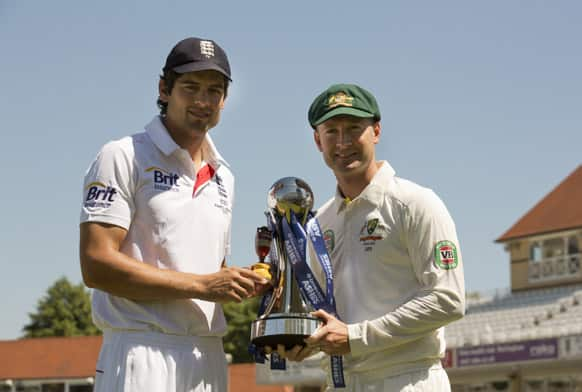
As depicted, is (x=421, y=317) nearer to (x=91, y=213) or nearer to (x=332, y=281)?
(x=332, y=281)

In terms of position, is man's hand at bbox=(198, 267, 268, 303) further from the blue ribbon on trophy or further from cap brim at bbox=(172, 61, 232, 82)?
cap brim at bbox=(172, 61, 232, 82)

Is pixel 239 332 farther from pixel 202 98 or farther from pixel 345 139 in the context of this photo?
pixel 202 98

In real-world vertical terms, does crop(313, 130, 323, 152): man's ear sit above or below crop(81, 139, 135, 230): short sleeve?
above

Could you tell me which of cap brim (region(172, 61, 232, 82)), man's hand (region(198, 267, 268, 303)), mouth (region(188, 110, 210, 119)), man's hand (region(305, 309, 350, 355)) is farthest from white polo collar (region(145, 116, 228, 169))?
man's hand (region(305, 309, 350, 355))

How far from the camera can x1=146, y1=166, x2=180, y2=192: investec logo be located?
3.62 m

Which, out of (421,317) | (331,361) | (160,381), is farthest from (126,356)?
(421,317)

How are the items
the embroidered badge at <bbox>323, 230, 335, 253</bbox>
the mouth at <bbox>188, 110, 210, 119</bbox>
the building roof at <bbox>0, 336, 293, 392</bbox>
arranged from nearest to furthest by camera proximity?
the mouth at <bbox>188, 110, 210, 119</bbox>, the embroidered badge at <bbox>323, 230, 335, 253</bbox>, the building roof at <bbox>0, 336, 293, 392</bbox>

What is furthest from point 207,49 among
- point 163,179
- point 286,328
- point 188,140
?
point 286,328

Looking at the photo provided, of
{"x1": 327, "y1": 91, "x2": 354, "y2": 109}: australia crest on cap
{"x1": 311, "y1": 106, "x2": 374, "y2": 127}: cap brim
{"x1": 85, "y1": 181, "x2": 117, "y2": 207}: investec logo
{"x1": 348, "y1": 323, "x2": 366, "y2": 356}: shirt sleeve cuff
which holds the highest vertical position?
{"x1": 327, "y1": 91, "x2": 354, "y2": 109}: australia crest on cap

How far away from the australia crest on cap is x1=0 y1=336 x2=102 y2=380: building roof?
28742mm

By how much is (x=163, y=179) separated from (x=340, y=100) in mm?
768

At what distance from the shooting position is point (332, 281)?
12.4 ft

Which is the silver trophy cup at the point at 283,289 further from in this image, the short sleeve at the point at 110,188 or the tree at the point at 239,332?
the tree at the point at 239,332

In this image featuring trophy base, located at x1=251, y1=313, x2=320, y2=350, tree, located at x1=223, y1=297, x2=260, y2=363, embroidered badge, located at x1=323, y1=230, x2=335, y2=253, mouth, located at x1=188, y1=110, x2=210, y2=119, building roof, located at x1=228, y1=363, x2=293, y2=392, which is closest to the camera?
trophy base, located at x1=251, y1=313, x2=320, y2=350
